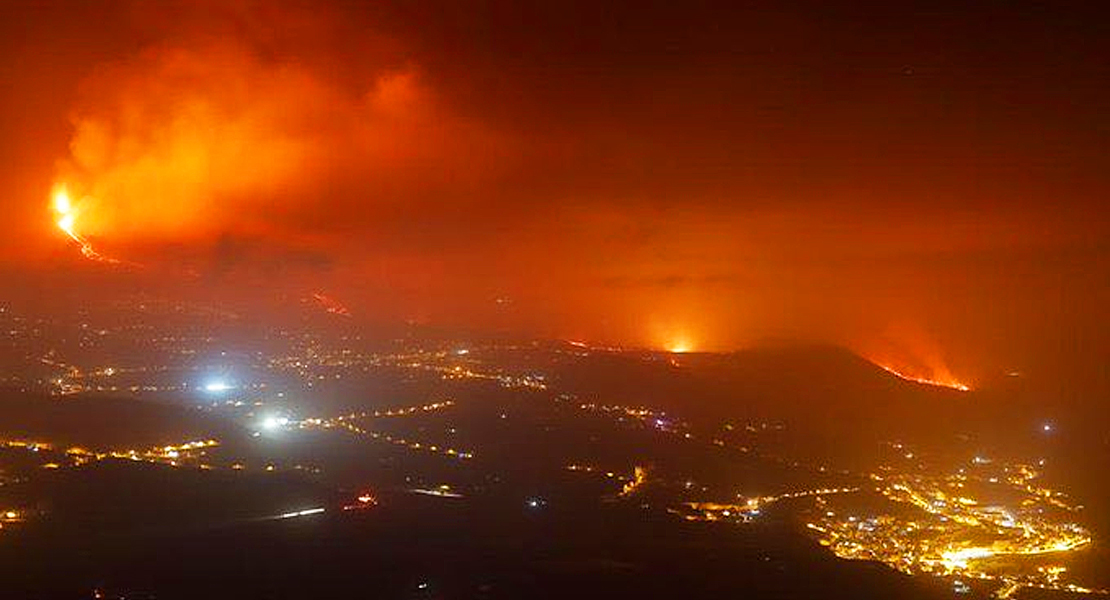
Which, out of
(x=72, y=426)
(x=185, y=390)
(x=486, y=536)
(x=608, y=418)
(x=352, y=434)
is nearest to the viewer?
(x=486, y=536)

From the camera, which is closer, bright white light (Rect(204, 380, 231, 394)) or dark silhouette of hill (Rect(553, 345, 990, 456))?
bright white light (Rect(204, 380, 231, 394))

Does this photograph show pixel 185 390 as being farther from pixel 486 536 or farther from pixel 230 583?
pixel 230 583

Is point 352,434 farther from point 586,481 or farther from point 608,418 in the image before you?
point 608,418

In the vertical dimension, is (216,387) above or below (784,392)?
above

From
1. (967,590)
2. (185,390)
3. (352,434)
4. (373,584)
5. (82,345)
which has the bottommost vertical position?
(967,590)

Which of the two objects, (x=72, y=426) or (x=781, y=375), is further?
(x=781, y=375)

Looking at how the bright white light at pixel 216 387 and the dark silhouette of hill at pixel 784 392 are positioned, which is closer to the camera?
the bright white light at pixel 216 387

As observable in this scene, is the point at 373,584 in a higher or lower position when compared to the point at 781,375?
lower

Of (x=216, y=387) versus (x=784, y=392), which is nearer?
(x=216, y=387)

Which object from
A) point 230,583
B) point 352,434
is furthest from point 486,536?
point 352,434

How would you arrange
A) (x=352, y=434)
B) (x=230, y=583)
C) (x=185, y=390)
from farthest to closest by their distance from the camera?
1. (x=185, y=390)
2. (x=352, y=434)
3. (x=230, y=583)
